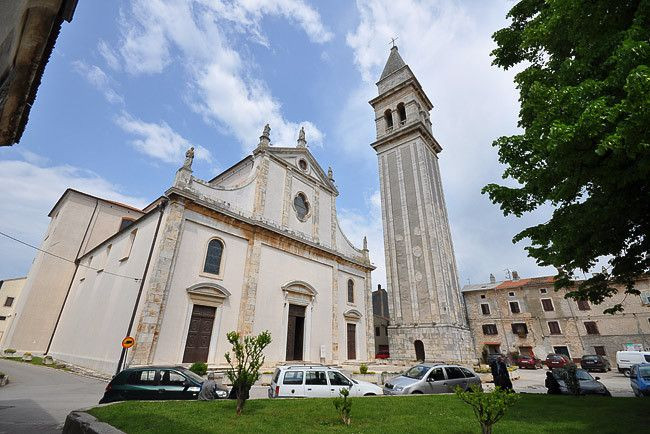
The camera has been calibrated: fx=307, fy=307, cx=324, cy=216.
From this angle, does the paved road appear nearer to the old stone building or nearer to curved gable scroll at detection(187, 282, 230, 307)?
curved gable scroll at detection(187, 282, 230, 307)

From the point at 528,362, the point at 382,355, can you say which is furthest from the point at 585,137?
the point at 382,355

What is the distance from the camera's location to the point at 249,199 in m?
18.8

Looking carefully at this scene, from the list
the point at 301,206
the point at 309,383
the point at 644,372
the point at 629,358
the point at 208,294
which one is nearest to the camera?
the point at 309,383

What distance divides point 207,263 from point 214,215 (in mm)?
2533

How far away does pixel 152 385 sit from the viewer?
8.35 m

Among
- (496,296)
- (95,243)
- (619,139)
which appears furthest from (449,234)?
(95,243)

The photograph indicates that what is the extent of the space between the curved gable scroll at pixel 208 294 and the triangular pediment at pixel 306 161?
973cm

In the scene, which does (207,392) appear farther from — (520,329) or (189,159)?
(520,329)

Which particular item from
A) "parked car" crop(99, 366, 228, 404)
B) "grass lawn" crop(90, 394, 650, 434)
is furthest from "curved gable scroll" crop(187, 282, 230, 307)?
"grass lawn" crop(90, 394, 650, 434)

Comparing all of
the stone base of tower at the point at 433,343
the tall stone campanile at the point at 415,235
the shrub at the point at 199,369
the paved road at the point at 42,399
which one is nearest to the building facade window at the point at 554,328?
the tall stone campanile at the point at 415,235

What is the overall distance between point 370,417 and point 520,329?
110 ft

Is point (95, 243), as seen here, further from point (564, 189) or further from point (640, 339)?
point (640, 339)

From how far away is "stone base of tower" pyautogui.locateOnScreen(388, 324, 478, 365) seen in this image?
22.9 metres

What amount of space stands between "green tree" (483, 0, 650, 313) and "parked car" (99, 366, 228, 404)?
9599 millimetres
